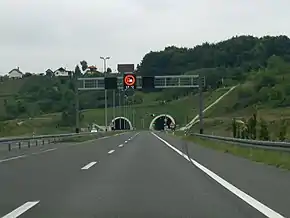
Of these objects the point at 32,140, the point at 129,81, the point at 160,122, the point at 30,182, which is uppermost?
the point at 129,81

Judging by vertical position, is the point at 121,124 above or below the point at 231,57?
below

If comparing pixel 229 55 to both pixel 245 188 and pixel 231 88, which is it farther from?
pixel 245 188

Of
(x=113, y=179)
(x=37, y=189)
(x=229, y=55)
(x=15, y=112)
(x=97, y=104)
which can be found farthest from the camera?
(x=229, y=55)

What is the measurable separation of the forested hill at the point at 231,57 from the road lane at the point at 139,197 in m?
165

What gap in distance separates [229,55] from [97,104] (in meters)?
58.4

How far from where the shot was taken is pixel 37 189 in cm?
Answer: 1149

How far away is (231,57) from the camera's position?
19338cm

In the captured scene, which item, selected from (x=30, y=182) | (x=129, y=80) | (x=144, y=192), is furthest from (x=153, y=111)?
(x=144, y=192)

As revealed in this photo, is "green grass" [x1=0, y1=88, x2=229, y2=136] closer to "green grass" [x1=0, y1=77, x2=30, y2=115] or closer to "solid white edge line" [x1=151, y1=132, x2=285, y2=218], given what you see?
"green grass" [x1=0, y1=77, x2=30, y2=115]

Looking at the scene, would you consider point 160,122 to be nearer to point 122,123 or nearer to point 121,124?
point 122,123

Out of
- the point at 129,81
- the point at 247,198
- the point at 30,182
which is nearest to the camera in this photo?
the point at 247,198

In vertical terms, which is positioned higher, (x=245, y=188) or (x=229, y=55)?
(x=229, y=55)

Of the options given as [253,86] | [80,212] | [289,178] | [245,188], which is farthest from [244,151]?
[253,86]

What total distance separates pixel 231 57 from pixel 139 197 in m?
187
